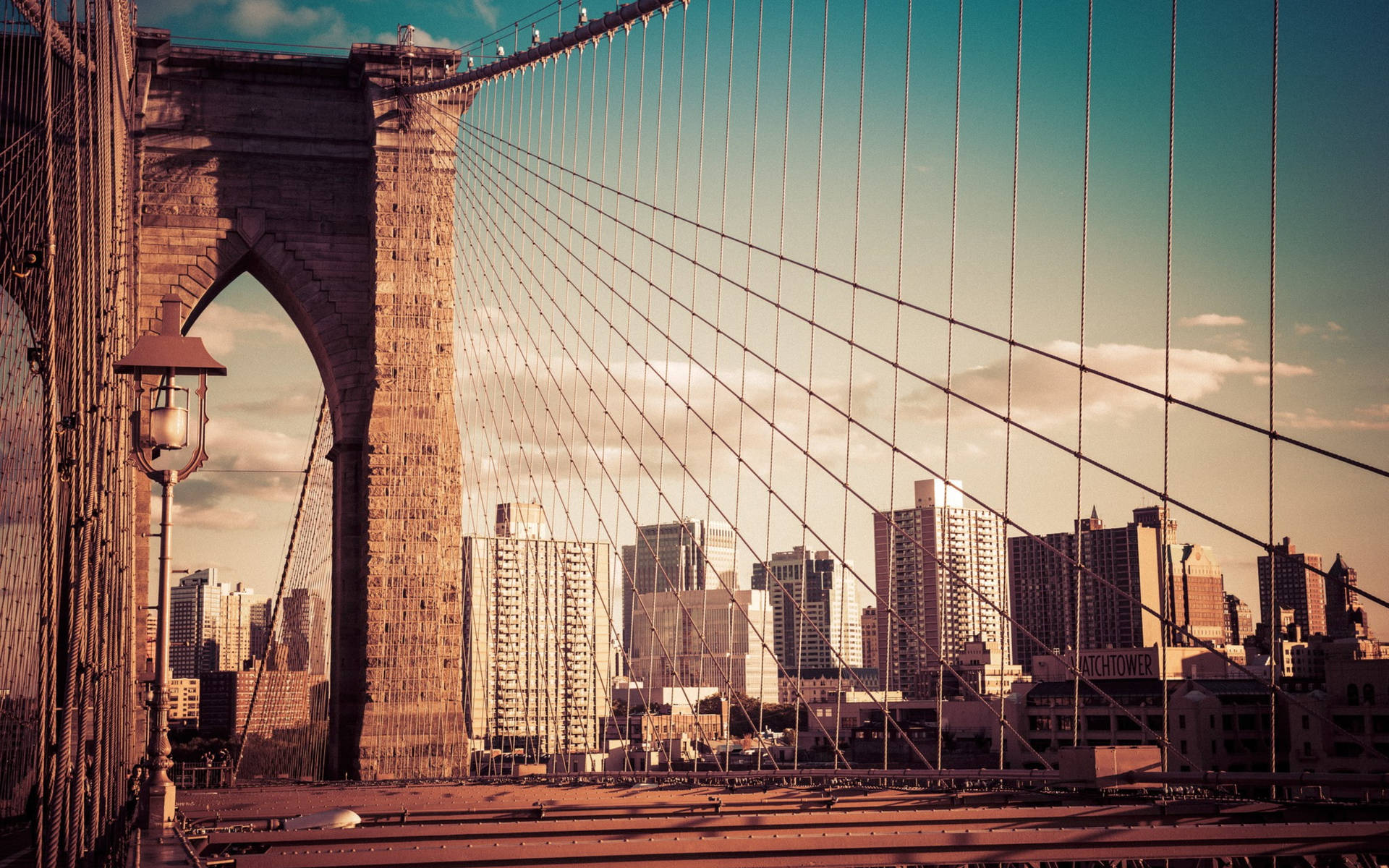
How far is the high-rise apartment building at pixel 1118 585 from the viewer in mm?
40625

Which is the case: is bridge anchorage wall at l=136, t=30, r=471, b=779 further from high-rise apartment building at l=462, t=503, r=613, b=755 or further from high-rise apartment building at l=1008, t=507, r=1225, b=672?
high-rise apartment building at l=1008, t=507, r=1225, b=672

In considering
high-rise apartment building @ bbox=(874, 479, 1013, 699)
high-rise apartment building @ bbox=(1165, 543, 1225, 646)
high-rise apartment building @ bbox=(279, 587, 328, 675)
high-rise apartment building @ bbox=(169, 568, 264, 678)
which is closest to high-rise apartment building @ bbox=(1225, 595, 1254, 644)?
high-rise apartment building @ bbox=(1165, 543, 1225, 646)

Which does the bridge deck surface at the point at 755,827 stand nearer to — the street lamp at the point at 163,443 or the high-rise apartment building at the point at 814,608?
the street lamp at the point at 163,443

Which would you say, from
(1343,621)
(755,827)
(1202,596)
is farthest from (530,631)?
(1202,596)

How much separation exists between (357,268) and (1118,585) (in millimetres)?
32996

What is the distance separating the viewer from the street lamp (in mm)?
5910

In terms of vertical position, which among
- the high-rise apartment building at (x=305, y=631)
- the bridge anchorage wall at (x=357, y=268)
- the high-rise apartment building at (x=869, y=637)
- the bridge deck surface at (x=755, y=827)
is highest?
the bridge anchorage wall at (x=357, y=268)

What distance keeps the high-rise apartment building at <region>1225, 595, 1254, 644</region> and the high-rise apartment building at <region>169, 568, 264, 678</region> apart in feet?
120

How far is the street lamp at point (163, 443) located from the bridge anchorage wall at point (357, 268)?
772 centimetres

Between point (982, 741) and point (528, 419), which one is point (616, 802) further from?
point (982, 741)

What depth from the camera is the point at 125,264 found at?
1389 cm

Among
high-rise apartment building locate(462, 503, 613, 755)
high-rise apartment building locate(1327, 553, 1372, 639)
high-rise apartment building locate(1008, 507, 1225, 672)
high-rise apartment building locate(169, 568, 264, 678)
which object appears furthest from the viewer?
high-rise apartment building locate(169, 568, 264, 678)

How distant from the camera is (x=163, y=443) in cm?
605

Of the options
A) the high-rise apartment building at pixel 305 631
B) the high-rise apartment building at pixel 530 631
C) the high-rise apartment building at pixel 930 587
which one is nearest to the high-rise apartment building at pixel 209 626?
the high-rise apartment building at pixel 530 631
